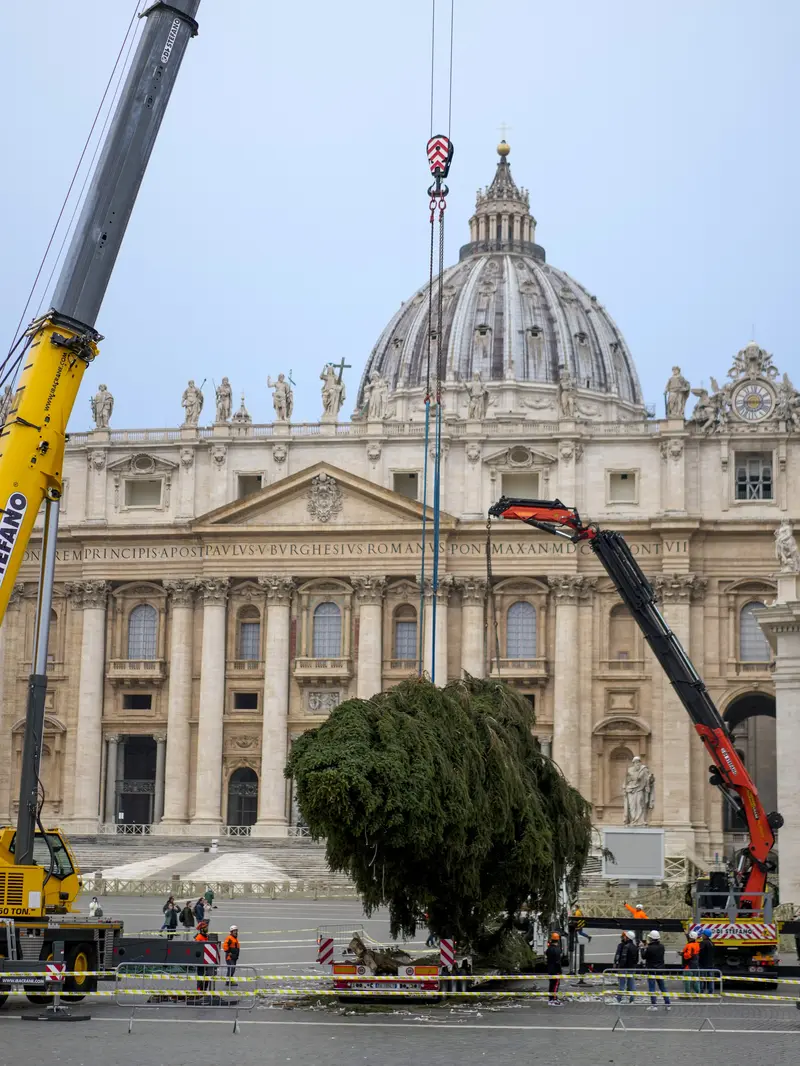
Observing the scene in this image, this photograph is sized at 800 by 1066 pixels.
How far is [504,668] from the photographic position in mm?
80312

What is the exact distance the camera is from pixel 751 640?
79188 millimetres

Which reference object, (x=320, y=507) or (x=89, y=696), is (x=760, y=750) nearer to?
(x=320, y=507)

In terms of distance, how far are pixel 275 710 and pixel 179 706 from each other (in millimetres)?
4542

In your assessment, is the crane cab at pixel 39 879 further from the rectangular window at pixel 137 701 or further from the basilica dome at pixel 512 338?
the basilica dome at pixel 512 338

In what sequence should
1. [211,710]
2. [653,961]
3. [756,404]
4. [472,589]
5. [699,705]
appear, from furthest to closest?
[211,710]
[472,589]
[756,404]
[699,705]
[653,961]

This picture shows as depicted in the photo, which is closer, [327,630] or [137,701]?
[327,630]

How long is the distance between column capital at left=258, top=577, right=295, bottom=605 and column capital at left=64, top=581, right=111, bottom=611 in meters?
7.53

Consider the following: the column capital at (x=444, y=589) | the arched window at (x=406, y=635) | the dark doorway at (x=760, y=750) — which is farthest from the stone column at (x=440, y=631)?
the dark doorway at (x=760, y=750)

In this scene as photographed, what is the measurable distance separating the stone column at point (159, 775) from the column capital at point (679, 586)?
23.3 meters

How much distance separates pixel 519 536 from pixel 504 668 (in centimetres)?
586

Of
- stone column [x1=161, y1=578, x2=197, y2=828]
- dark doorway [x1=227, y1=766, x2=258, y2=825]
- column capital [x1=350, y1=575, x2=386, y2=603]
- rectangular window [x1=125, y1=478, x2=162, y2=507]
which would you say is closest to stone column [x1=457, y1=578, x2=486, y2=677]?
column capital [x1=350, y1=575, x2=386, y2=603]

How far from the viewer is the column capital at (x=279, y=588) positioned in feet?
269

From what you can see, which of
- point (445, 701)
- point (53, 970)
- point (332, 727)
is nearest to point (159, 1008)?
point (53, 970)

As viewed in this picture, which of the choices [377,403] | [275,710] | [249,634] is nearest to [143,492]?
[249,634]
